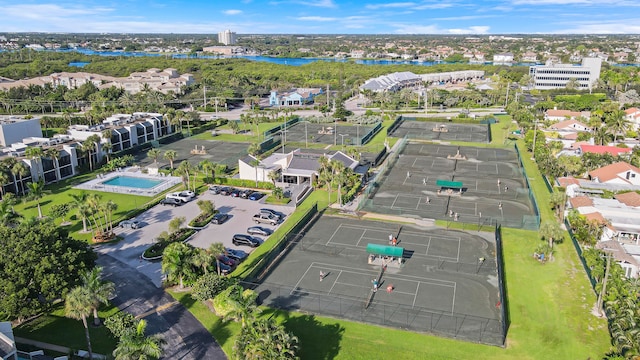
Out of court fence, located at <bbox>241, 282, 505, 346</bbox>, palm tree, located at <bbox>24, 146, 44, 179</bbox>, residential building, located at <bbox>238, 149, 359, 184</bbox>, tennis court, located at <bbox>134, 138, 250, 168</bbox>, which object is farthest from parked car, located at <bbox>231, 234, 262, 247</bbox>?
palm tree, located at <bbox>24, 146, 44, 179</bbox>

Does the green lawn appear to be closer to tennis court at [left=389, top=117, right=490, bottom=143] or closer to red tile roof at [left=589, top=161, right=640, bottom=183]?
red tile roof at [left=589, top=161, right=640, bottom=183]

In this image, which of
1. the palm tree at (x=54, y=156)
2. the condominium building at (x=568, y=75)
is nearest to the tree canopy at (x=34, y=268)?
the palm tree at (x=54, y=156)

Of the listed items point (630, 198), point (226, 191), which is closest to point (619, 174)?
point (630, 198)

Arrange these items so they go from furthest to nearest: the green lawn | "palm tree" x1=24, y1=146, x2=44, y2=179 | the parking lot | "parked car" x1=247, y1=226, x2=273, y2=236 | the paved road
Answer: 1. "palm tree" x1=24, y1=146, x2=44, y2=179
2. "parked car" x1=247, y1=226, x2=273, y2=236
3. the parking lot
4. the green lawn
5. the paved road

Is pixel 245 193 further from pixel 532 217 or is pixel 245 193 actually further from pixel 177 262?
pixel 532 217

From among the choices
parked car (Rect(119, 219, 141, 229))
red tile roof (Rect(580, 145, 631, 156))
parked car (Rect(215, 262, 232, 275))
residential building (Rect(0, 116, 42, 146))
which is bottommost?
parked car (Rect(215, 262, 232, 275))

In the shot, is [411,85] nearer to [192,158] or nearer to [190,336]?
[192,158]
